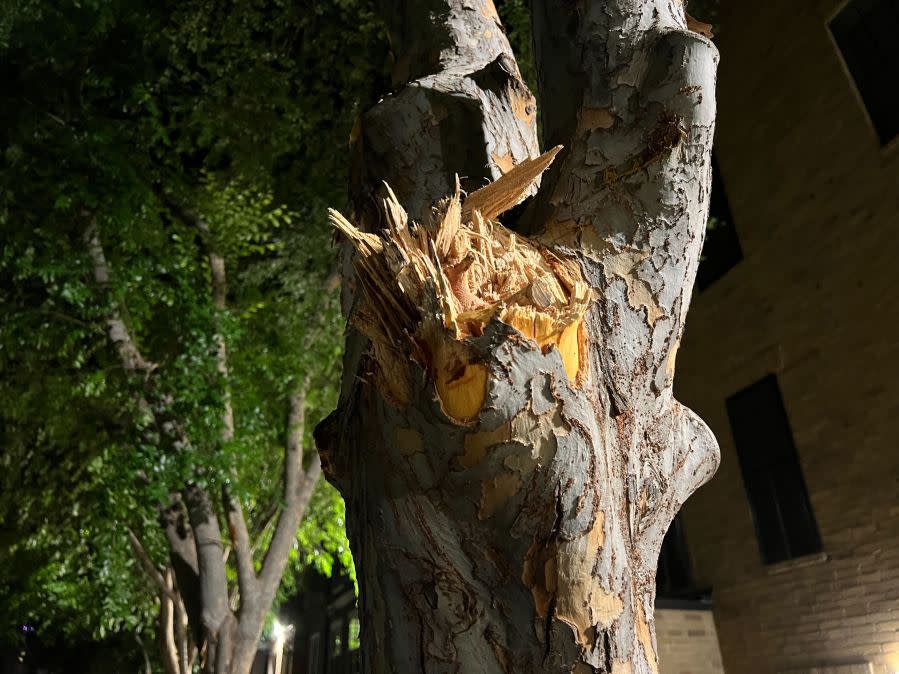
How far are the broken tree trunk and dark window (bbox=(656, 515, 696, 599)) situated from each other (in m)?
8.91

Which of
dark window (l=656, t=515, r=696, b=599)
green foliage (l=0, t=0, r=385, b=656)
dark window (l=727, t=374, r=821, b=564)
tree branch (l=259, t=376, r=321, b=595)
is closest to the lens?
tree branch (l=259, t=376, r=321, b=595)

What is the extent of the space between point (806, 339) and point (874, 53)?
3326mm

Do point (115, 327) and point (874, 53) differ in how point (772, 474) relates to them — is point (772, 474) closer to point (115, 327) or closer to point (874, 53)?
point (874, 53)

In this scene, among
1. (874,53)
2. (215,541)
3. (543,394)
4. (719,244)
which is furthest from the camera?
(719,244)

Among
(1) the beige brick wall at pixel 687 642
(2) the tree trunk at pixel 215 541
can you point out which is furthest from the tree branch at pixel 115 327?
(1) the beige brick wall at pixel 687 642

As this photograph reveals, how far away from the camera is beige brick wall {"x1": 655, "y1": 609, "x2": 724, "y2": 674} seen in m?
8.43

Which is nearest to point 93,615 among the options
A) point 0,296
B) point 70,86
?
point 0,296

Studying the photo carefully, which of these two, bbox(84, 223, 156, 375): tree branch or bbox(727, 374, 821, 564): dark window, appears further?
bbox(727, 374, 821, 564): dark window

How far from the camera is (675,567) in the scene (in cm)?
1004

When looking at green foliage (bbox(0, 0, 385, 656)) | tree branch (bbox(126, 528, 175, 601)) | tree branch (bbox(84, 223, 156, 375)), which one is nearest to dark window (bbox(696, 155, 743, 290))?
green foliage (bbox(0, 0, 385, 656))

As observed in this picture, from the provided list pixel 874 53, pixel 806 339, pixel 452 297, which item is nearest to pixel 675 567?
pixel 806 339

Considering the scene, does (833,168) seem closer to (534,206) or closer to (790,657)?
(790,657)

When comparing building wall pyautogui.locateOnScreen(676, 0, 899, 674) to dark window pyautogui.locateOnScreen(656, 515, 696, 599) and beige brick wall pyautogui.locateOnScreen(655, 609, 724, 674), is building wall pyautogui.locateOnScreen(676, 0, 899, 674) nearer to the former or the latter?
beige brick wall pyautogui.locateOnScreen(655, 609, 724, 674)

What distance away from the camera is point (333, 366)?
8.20 metres
